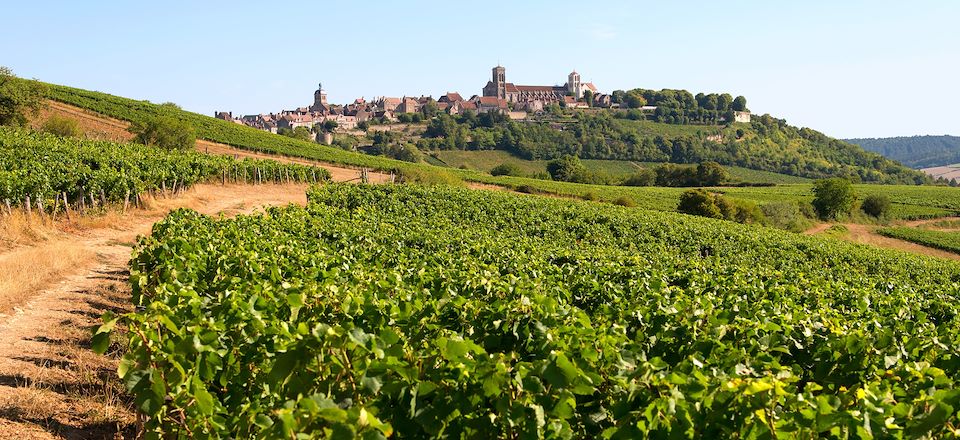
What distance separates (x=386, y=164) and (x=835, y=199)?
1725 inches

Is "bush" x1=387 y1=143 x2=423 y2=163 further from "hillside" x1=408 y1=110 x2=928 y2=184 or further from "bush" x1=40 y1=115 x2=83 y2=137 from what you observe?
"bush" x1=40 y1=115 x2=83 y2=137

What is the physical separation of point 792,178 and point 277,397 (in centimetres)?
14244

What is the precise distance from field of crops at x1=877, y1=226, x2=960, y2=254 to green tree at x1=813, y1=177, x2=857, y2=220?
232 inches

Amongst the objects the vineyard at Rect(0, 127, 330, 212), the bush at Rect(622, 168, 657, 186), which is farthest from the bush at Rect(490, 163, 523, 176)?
the vineyard at Rect(0, 127, 330, 212)

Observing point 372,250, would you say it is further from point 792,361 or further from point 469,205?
point 469,205

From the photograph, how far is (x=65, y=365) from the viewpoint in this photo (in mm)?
8352

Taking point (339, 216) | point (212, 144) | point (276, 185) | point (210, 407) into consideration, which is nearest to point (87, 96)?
point (212, 144)

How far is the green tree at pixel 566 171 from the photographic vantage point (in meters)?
96.3

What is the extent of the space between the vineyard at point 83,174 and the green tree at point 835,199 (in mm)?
54902

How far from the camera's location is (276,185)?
4122cm

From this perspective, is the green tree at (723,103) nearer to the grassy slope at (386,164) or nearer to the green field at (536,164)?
the green field at (536,164)

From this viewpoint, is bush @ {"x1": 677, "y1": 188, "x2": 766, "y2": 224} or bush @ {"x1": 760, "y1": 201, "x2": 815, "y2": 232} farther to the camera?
bush @ {"x1": 760, "y1": 201, "x2": 815, "y2": 232}

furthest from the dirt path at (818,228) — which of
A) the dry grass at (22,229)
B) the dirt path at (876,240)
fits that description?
the dry grass at (22,229)

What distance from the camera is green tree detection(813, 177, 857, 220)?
65812 mm
